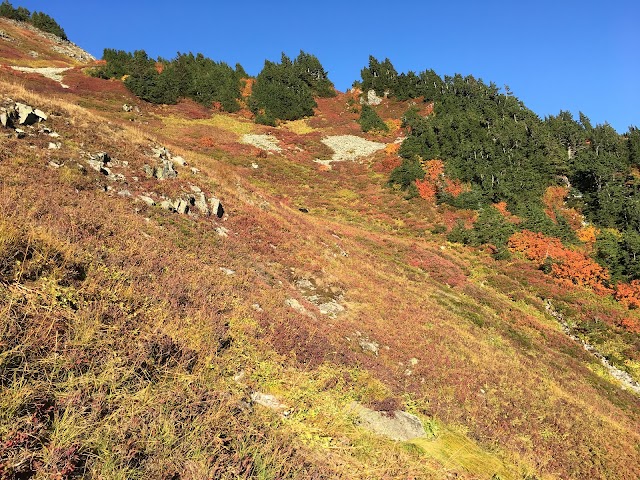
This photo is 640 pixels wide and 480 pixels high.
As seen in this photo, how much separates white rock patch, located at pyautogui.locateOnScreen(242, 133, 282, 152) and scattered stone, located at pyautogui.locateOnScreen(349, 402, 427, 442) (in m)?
48.7

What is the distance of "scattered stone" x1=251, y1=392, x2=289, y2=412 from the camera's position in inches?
258

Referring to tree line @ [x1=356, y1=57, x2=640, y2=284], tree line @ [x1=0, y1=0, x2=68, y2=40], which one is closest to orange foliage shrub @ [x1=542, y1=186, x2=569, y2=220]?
tree line @ [x1=356, y1=57, x2=640, y2=284]

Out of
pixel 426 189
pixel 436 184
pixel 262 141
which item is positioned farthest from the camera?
pixel 262 141

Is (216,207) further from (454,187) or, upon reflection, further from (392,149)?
(392,149)

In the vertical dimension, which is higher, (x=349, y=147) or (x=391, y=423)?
(x=349, y=147)

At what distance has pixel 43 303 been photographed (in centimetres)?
514

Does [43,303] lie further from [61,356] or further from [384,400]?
[384,400]

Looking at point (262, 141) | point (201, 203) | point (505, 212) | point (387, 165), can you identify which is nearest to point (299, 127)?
point (262, 141)

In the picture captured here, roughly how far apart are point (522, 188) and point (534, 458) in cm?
3930

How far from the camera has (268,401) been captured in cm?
675

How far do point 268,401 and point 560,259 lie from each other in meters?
32.7

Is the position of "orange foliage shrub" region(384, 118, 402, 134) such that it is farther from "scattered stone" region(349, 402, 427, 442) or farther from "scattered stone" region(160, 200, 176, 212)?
"scattered stone" region(349, 402, 427, 442)

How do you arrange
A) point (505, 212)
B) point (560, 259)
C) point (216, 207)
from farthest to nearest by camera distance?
point (505, 212) < point (560, 259) < point (216, 207)

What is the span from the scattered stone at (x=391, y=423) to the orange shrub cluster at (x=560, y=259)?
2760 cm
